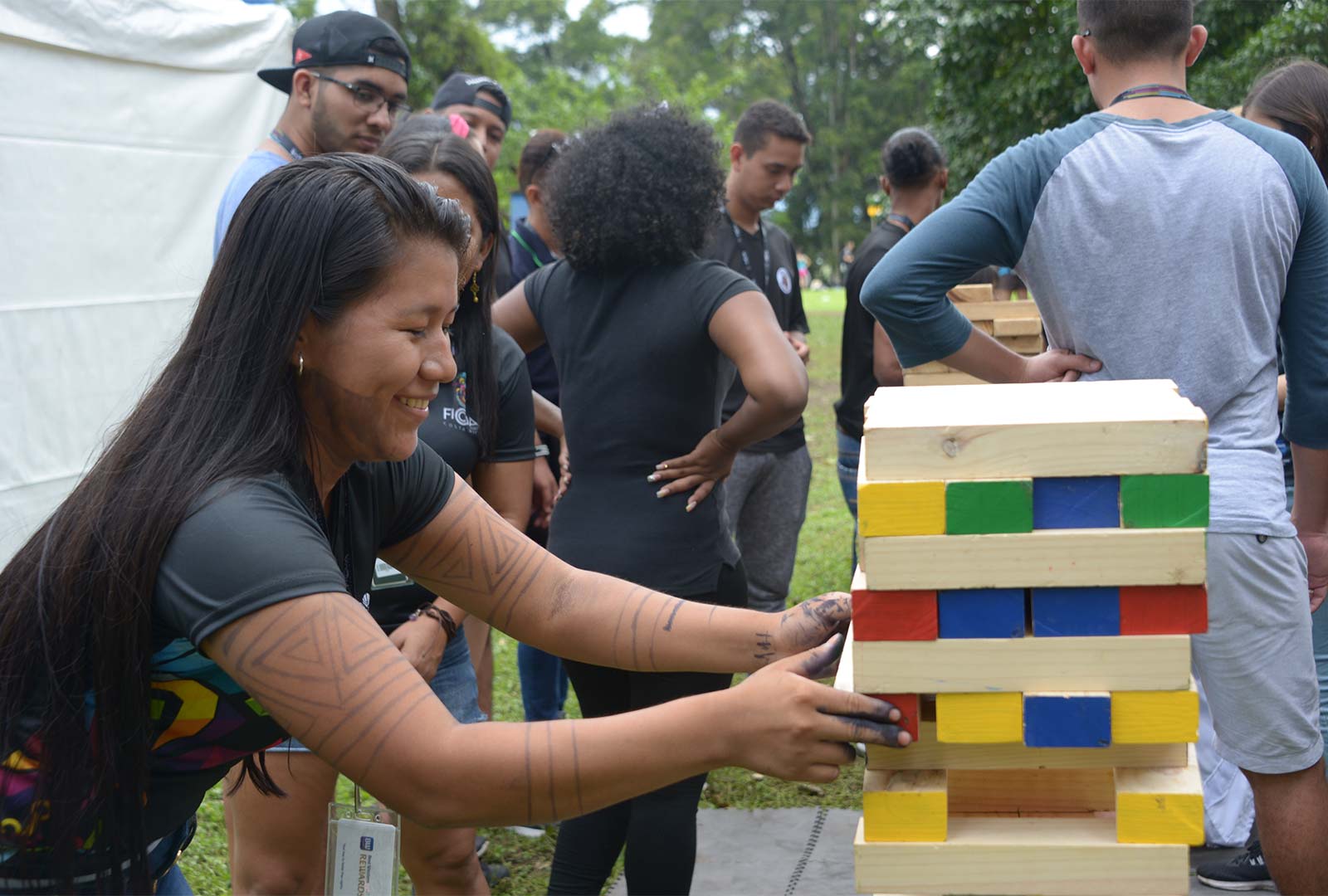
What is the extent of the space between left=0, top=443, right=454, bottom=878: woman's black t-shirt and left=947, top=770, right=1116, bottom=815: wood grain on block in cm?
99

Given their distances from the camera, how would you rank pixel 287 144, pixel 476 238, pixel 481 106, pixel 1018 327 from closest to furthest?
1. pixel 476 238
2. pixel 287 144
3. pixel 1018 327
4. pixel 481 106

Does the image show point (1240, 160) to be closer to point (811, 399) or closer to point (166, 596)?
point (166, 596)

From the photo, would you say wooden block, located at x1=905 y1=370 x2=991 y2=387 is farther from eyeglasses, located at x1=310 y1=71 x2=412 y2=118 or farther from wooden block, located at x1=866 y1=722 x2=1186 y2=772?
wooden block, located at x1=866 y1=722 x2=1186 y2=772

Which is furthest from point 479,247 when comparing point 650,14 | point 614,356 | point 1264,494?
point 650,14

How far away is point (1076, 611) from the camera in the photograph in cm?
166

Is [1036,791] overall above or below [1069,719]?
below

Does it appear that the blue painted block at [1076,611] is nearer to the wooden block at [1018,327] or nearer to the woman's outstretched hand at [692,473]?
the woman's outstretched hand at [692,473]

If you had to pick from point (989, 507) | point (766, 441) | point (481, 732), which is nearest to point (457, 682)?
point (481, 732)

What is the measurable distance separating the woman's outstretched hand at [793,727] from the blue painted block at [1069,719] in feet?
0.73

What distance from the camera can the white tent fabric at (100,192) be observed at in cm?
430

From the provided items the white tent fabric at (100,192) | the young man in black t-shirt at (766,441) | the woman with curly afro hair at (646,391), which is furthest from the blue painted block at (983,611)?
the young man in black t-shirt at (766,441)

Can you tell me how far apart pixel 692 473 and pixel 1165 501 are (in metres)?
1.76

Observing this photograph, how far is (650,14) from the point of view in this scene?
52.2m

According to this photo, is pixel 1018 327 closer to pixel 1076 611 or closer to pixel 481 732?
pixel 1076 611
